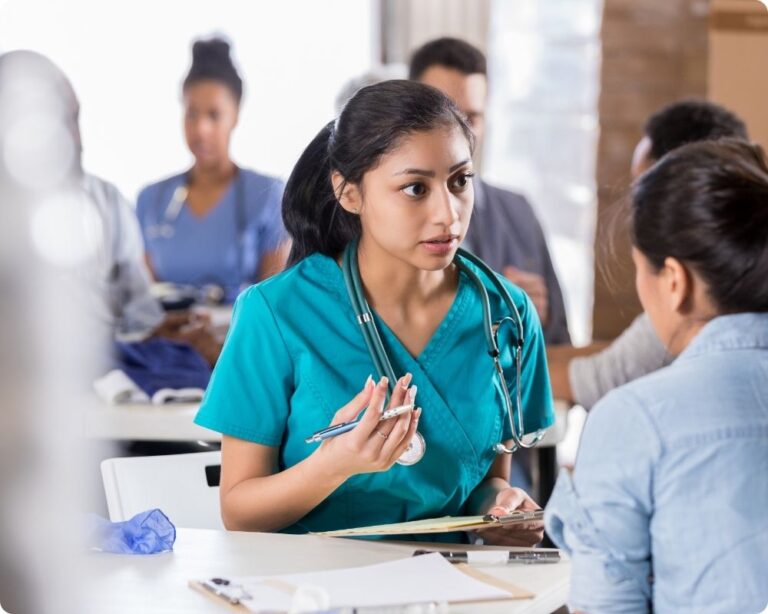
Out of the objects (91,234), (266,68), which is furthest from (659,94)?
(91,234)

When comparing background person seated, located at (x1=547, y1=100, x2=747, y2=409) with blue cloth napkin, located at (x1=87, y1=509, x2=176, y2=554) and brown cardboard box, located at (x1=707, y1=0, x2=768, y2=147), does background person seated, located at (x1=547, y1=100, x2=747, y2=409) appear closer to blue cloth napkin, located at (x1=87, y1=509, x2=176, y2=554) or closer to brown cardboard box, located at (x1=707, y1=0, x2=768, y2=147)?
blue cloth napkin, located at (x1=87, y1=509, x2=176, y2=554)

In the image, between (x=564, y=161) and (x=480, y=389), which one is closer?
(x=480, y=389)

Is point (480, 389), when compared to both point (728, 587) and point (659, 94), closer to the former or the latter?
point (728, 587)

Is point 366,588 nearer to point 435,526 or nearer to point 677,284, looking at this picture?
point 435,526

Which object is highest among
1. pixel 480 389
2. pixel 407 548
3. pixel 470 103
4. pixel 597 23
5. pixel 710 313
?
pixel 597 23

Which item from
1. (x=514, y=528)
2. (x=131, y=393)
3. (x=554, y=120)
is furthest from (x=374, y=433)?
(x=554, y=120)

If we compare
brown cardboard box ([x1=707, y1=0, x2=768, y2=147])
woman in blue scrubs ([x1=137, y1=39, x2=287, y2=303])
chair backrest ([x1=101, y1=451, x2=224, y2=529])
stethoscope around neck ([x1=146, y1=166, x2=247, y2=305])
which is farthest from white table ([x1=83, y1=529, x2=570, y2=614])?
brown cardboard box ([x1=707, y1=0, x2=768, y2=147])

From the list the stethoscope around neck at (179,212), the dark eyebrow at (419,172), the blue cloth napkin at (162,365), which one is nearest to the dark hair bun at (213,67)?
the stethoscope around neck at (179,212)

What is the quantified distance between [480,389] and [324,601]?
476mm

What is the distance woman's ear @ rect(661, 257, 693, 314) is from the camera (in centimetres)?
104

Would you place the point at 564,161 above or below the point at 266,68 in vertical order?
below

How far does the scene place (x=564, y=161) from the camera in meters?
4.02

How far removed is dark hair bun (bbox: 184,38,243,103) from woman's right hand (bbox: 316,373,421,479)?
→ 7.83ft

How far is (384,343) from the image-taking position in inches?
57.1
